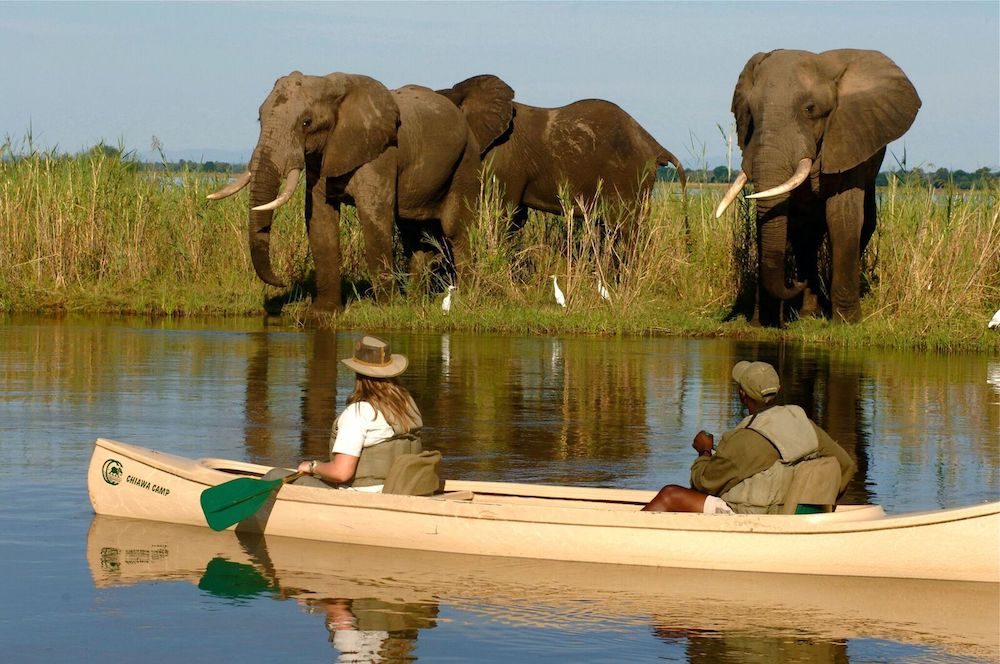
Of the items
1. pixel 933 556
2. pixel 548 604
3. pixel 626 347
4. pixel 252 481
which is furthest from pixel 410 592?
pixel 626 347

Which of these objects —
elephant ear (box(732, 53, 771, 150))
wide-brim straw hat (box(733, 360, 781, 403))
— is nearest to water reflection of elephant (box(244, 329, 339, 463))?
wide-brim straw hat (box(733, 360, 781, 403))

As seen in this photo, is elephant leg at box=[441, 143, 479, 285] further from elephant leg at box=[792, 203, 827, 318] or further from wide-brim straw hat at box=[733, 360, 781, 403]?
wide-brim straw hat at box=[733, 360, 781, 403]

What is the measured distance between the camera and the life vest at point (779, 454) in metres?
8.98

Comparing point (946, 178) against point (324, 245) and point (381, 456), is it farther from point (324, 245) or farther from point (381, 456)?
point (381, 456)

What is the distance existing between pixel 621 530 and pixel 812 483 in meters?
0.98

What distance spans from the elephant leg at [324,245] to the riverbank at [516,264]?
0.29m

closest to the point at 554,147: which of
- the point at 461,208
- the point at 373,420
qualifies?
the point at 461,208

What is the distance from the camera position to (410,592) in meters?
8.59

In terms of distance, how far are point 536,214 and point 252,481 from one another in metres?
15.1

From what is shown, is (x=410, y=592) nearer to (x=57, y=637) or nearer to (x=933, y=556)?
(x=57, y=637)

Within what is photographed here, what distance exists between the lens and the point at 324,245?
2094 cm

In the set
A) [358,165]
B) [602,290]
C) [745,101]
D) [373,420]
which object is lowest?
[373,420]

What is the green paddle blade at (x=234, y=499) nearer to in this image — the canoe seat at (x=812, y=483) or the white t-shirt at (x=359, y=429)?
the white t-shirt at (x=359, y=429)

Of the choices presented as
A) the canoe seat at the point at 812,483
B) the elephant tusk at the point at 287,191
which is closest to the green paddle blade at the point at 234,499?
the canoe seat at the point at 812,483
